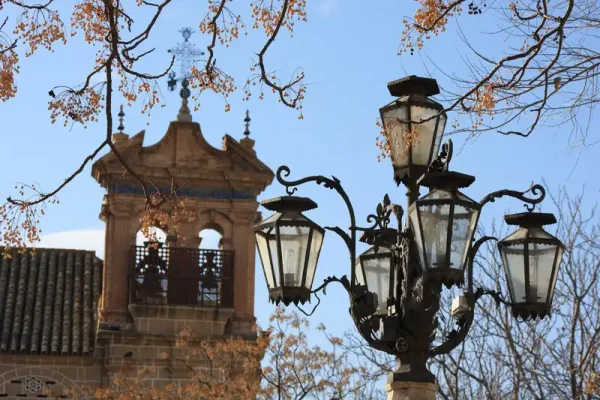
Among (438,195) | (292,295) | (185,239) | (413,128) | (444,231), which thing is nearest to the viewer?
(444,231)

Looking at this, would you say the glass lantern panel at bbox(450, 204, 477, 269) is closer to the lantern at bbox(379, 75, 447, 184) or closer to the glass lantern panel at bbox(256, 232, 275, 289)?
the lantern at bbox(379, 75, 447, 184)

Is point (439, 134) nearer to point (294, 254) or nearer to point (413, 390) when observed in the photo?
point (294, 254)

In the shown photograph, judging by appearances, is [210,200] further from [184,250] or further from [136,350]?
[136,350]

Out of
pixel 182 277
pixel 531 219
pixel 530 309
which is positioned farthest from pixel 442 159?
pixel 182 277

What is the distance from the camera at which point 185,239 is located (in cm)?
3198

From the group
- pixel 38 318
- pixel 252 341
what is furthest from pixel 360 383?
pixel 38 318

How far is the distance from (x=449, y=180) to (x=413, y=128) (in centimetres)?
104

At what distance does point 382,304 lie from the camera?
38.7 ft

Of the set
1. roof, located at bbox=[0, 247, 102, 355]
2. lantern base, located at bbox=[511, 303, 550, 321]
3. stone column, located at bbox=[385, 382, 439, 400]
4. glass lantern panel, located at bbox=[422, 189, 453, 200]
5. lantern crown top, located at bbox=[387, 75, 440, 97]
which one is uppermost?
roof, located at bbox=[0, 247, 102, 355]

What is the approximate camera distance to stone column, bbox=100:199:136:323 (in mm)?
31703

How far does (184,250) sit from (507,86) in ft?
67.1

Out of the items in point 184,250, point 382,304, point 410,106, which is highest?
point 184,250

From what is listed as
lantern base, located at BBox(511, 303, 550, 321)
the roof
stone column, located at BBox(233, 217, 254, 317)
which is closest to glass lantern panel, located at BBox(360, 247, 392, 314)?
lantern base, located at BBox(511, 303, 550, 321)

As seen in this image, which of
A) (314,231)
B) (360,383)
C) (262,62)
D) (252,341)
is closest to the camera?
(314,231)
